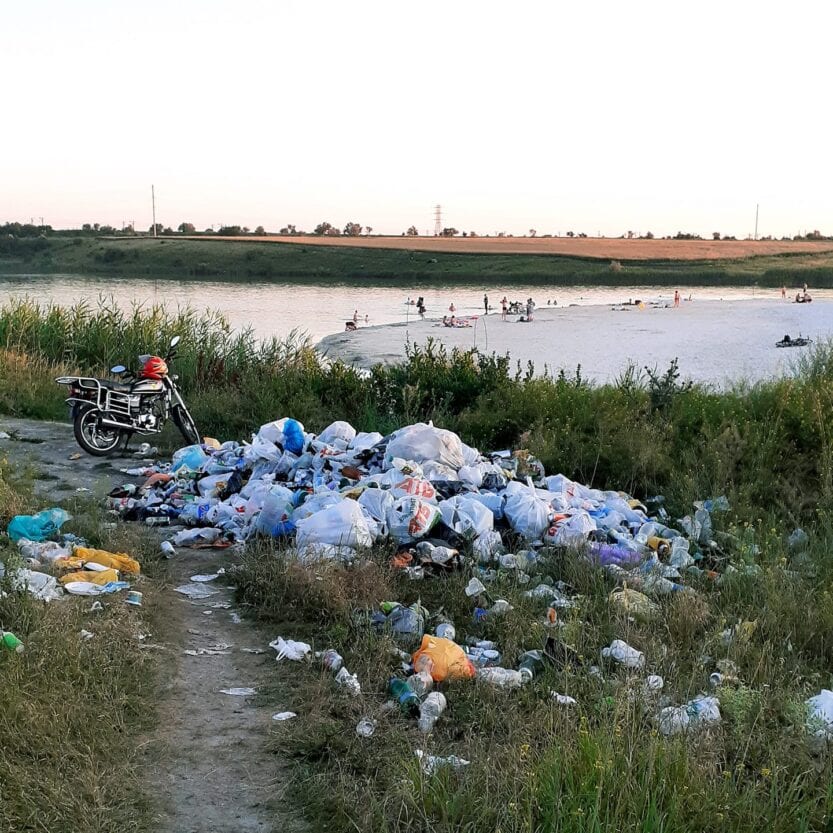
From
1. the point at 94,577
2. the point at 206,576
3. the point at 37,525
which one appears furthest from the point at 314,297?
the point at 94,577

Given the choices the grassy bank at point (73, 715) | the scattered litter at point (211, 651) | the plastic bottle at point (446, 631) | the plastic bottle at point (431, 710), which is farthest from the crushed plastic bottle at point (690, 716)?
the scattered litter at point (211, 651)

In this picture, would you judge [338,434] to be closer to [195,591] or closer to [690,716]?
[195,591]

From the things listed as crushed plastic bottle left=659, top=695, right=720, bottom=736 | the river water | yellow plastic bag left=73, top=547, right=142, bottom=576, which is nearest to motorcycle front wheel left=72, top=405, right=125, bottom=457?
yellow plastic bag left=73, top=547, right=142, bottom=576

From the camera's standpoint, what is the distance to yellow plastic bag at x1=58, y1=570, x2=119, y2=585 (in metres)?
5.20

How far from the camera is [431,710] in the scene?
3979 millimetres

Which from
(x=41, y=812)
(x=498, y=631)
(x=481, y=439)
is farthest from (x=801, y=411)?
(x=41, y=812)

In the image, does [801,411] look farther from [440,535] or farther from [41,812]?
[41,812]

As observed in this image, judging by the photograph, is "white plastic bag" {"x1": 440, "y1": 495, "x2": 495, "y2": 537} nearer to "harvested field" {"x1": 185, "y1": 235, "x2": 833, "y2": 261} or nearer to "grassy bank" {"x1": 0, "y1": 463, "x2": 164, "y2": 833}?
"grassy bank" {"x1": 0, "y1": 463, "x2": 164, "y2": 833}

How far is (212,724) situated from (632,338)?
26048 mm

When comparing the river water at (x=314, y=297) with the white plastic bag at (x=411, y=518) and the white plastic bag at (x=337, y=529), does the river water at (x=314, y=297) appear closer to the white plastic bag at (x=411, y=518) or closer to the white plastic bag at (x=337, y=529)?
the white plastic bag at (x=411, y=518)

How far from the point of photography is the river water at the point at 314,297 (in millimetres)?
40281

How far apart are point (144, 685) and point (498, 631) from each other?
1858 millimetres

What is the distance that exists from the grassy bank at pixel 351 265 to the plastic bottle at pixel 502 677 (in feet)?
245

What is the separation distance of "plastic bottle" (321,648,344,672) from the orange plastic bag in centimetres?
37
